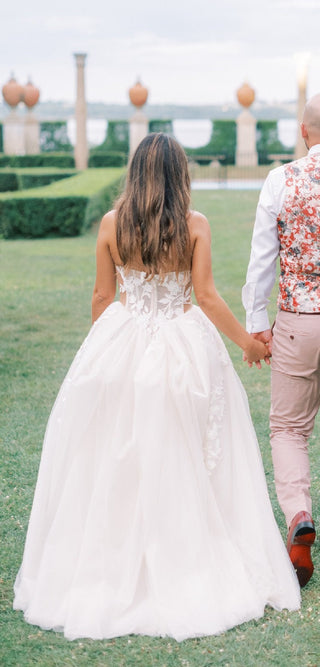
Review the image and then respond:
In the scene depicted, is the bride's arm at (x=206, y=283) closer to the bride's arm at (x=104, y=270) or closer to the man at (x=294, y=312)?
the man at (x=294, y=312)

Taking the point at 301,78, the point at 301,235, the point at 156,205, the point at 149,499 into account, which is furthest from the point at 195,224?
the point at 301,78

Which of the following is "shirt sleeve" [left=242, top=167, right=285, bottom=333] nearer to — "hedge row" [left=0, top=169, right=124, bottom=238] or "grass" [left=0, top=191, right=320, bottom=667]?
"grass" [left=0, top=191, right=320, bottom=667]

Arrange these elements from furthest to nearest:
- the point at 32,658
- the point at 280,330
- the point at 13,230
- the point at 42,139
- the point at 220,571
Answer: the point at 42,139 < the point at 13,230 < the point at 280,330 < the point at 220,571 < the point at 32,658

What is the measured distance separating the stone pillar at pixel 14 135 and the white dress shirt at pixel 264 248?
31.6 m

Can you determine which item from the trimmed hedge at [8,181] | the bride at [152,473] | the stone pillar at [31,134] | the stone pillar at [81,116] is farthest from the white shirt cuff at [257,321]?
the stone pillar at [31,134]

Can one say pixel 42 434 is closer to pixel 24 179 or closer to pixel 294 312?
pixel 294 312

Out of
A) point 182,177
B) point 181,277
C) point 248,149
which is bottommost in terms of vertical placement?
point 248,149

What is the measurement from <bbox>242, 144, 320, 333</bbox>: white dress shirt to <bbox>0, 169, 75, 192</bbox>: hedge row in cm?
2009

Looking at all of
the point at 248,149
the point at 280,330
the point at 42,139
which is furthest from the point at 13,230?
the point at 42,139

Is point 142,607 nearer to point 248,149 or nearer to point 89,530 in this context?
point 89,530

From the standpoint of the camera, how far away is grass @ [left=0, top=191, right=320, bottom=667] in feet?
9.66

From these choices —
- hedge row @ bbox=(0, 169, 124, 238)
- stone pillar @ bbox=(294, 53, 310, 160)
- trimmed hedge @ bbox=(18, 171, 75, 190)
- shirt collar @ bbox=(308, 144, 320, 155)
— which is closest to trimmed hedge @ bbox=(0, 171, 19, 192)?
trimmed hedge @ bbox=(18, 171, 75, 190)

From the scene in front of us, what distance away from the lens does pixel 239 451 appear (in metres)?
3.35

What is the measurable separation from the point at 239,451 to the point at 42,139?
1370 inches
